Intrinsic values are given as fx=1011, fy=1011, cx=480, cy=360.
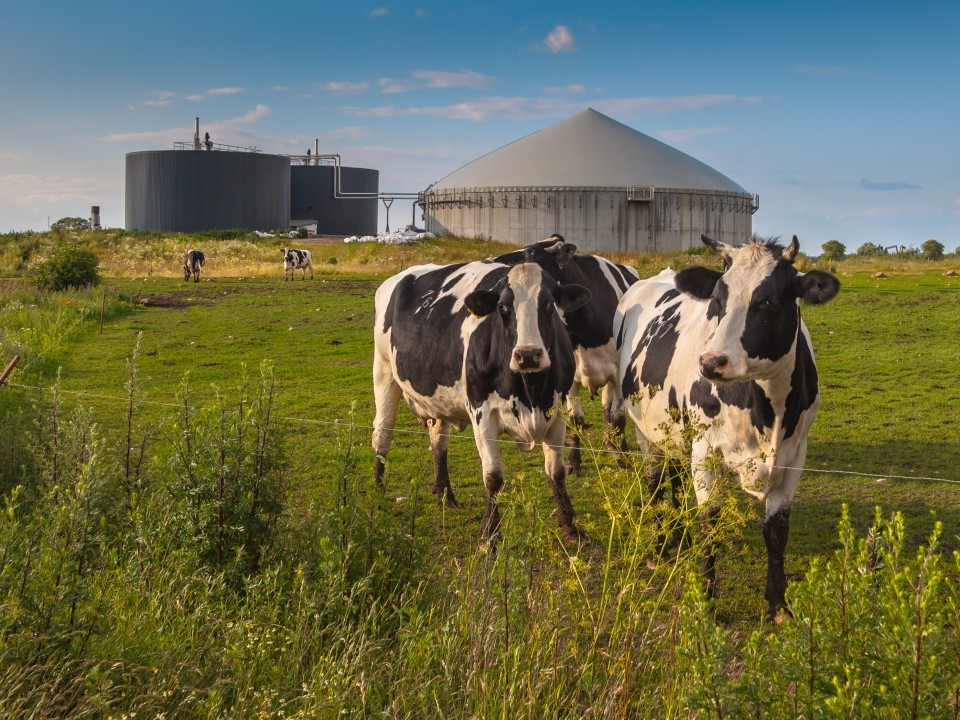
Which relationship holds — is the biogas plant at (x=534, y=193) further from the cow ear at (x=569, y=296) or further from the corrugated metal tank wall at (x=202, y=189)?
the cow ear at (x=569, y=296)

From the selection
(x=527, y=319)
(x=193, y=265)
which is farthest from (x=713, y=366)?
(x=193, y=265)

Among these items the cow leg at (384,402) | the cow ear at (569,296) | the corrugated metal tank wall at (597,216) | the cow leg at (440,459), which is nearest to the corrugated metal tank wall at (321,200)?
the corrugated metal tank wall at (597,216)

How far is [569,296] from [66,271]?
24435 mm

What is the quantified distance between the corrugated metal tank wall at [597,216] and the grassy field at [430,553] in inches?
1610

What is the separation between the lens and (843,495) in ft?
30.8

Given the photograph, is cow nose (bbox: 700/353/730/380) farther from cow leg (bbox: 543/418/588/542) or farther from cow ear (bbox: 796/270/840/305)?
cow leg (bbox: 543/418/588/542)

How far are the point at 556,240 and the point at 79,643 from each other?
275 inches

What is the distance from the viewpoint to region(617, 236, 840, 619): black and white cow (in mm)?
6051

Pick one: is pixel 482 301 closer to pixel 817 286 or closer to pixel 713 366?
pixel 713 366

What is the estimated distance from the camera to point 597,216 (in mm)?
58781

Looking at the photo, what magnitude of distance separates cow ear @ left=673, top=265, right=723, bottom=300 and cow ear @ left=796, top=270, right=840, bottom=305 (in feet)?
2.50

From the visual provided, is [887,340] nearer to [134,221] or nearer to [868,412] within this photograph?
[868,412]

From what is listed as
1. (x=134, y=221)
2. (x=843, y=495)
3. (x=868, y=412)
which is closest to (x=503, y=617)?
(x=843, y=495)

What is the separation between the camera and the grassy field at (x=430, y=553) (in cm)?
426
